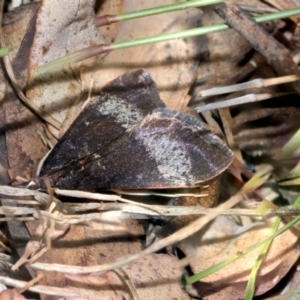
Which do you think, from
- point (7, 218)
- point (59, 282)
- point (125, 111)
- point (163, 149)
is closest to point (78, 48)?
point (125, 111)

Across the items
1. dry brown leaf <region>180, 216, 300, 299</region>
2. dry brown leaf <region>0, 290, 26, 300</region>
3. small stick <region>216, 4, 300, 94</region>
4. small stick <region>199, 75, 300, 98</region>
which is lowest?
dry brown leaf <region>180, 216, 300, 299</region>

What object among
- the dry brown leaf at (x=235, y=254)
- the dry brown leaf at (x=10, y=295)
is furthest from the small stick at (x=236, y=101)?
the dry brown leaf at (x=10, y=295)

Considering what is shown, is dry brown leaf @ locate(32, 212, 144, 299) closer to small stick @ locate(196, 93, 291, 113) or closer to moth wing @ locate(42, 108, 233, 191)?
moth wing @ locate(42, 108, 233, 191)

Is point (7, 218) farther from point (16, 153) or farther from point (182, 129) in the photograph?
point (182, 129)

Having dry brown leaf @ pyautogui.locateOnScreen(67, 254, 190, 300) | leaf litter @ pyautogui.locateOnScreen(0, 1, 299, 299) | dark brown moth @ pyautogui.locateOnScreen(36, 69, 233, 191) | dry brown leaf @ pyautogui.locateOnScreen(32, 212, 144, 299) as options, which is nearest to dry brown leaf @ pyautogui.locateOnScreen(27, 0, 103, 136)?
leaf litter @ pyautogui.locateOnScreen(0, 1, 299, 299)

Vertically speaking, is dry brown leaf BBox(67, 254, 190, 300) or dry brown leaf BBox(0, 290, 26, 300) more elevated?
dry brown leaf BBox(0, 290, 26, 300)

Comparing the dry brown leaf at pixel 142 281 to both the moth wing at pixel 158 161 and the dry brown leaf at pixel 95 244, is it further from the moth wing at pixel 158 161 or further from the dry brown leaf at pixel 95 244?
the moth wing at pixel 158 161
